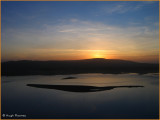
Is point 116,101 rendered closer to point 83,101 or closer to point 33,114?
point 83,101

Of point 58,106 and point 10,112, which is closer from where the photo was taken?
point 10,112

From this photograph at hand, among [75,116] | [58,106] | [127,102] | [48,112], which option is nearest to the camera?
[75,116]

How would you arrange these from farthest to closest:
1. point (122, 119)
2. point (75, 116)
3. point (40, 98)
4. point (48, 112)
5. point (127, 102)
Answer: point (40, 98)
point (127, 102)
point (48, 112)
point (75, 116)
point (122, 119)

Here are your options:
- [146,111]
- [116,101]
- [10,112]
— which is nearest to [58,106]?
[10,112]

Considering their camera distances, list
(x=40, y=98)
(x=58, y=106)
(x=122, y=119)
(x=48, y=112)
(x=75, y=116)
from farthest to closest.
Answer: (x=40, y=98) → (x=58, y=106) → (x=48, y=112) → (x=75, y=116) → (x=122, y=119)

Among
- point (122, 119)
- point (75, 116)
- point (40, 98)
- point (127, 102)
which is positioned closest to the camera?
point (122, 119)

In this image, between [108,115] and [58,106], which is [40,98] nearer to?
[58,106]

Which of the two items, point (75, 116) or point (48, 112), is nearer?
point (75, 116)

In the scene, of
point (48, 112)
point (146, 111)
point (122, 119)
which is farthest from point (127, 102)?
point (48, 112)
